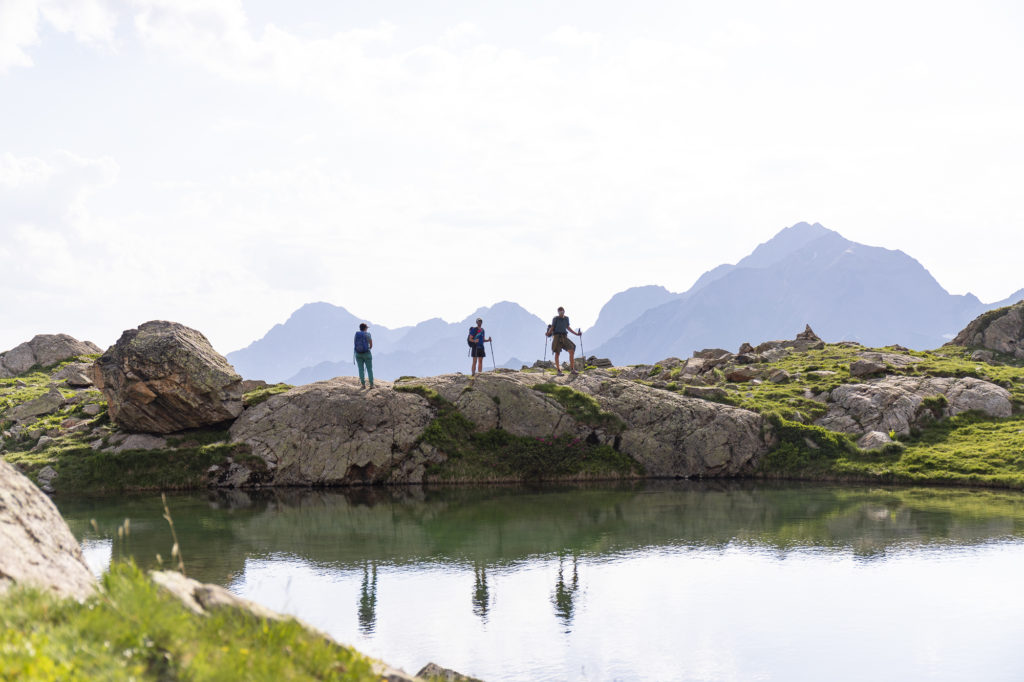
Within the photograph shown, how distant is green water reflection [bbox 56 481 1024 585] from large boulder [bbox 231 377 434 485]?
1942 millimetres

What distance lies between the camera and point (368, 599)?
2342 centimetres

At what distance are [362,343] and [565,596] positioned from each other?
28.5 metres

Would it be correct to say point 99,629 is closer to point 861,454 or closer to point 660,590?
point 660,590

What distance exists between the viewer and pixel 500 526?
116 feet

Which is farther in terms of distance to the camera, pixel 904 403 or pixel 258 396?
pixel 904 403

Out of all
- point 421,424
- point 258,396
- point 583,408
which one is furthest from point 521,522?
point 258,396

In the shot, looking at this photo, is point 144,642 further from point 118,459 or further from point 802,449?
point 802,449

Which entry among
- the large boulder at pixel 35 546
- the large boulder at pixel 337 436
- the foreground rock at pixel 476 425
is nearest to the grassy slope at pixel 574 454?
the foreground rock at pixel 476 425

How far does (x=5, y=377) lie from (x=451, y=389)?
48676 millimetres

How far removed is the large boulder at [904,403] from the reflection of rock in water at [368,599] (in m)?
38.3

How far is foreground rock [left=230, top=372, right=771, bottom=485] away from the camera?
48.7 meters


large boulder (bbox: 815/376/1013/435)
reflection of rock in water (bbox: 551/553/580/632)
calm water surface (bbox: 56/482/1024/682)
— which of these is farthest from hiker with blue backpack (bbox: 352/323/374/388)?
large boulder (bbox: 815/376/1013/435)

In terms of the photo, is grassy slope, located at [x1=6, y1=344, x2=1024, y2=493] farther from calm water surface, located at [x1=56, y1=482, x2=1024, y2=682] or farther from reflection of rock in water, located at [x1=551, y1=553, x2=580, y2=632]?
reflection of rock in water, located at [x1=551, y1=553, x2=580, y2=632]

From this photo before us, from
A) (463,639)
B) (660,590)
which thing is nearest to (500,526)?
(660,590)
